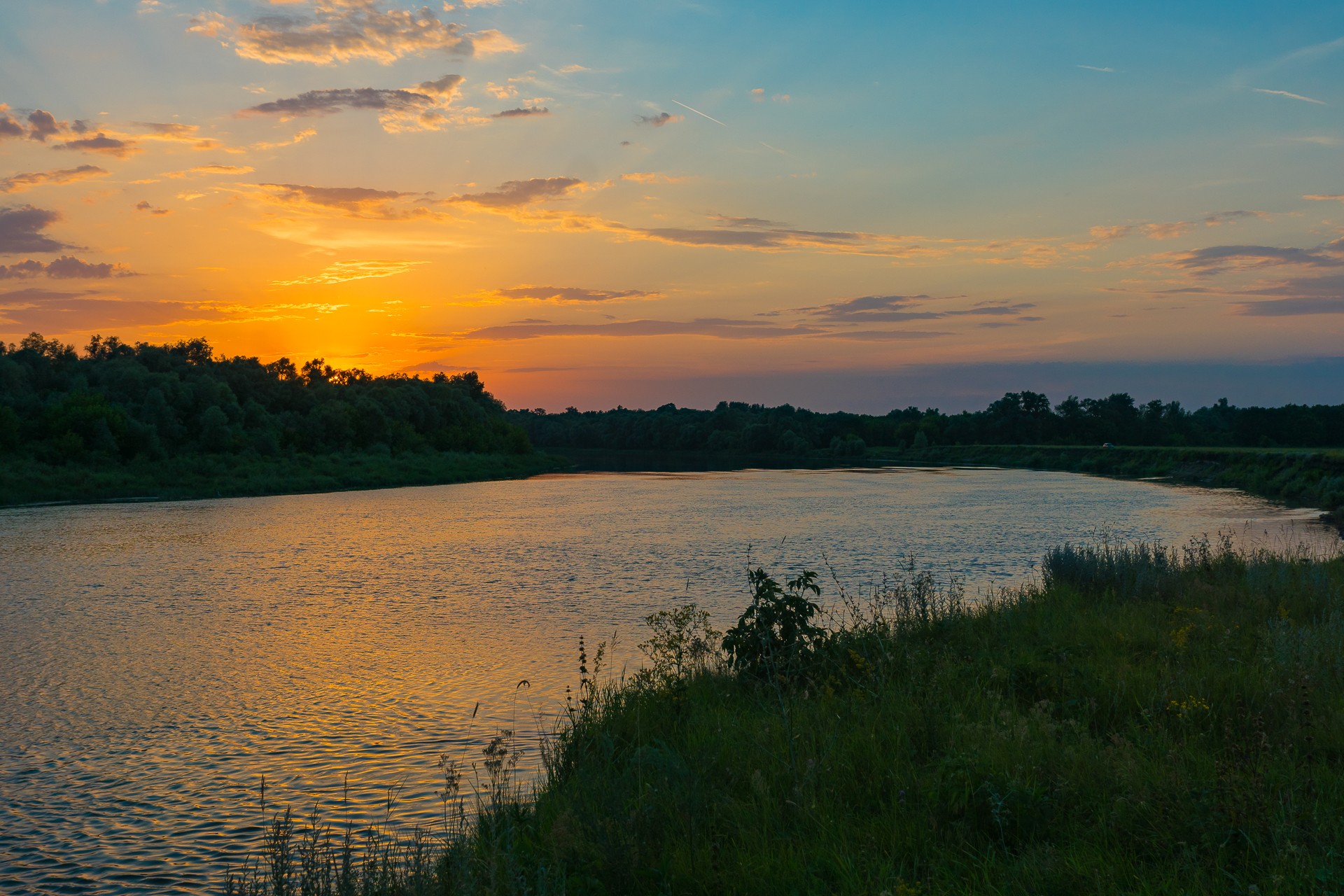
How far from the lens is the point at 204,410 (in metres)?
72.1

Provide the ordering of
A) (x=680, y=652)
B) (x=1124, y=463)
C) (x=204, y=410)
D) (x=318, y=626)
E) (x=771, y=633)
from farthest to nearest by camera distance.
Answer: (x=1124, y=463) → (x=204, y=410) → (x=318, y=626) → (x=680, y=652) → (x=771, y=633)

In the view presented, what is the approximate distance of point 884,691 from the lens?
8336mm

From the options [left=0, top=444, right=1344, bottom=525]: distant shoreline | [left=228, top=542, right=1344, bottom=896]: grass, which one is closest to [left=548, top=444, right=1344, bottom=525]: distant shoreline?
[left=0, top=444, right=1344, bottom=525]: distant shoreline

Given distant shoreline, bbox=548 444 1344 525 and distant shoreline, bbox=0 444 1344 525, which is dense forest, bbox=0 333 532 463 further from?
distant shoreline, bbox=548 444 1344 525

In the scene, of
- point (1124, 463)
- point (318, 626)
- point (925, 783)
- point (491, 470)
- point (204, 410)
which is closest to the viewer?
point (925, 783)

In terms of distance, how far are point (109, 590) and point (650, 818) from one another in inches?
790

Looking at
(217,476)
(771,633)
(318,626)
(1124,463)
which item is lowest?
(318,626)

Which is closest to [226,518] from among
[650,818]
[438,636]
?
[438,636]

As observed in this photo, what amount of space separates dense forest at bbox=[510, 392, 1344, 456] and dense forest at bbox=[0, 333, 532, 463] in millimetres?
48688

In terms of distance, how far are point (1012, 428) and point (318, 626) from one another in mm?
135372

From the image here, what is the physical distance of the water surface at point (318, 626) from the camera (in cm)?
833

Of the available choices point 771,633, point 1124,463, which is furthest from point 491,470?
point 771,633

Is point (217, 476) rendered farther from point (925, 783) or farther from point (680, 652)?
point (925, 783)

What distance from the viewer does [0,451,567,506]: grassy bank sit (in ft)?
174
